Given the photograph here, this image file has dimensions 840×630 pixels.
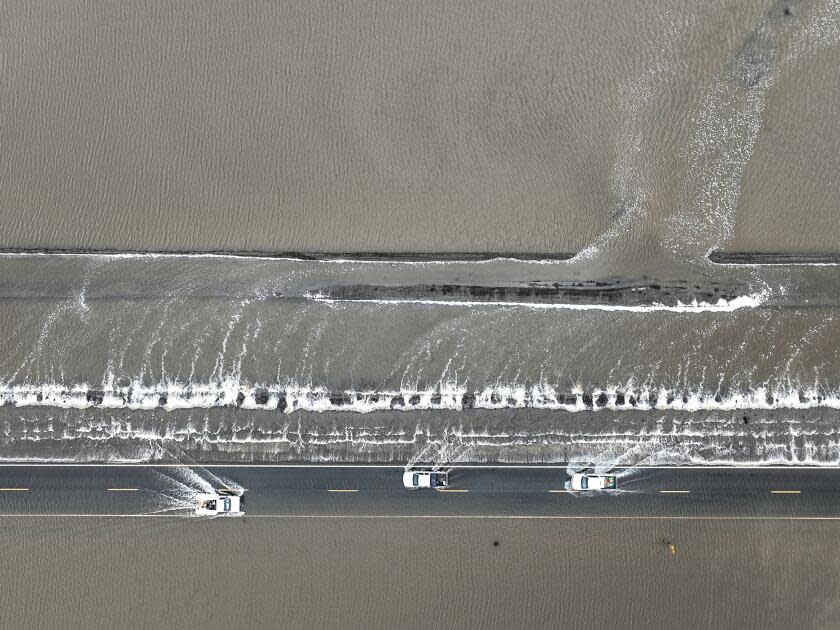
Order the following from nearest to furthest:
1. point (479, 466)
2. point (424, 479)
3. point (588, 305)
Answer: point (424, 479)
point (479, 466)
point (588, 305)

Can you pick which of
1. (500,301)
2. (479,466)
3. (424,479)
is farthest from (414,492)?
(500,301)

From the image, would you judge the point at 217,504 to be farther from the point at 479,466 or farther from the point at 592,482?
the point at 592,482

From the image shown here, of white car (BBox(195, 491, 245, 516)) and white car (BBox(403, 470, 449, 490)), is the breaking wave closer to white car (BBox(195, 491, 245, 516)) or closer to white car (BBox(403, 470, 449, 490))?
white car (BBox(403, 470, 449, 490))

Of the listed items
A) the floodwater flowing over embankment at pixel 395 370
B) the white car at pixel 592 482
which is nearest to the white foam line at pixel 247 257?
the floodwater flowing over embankment at pixel 395 370

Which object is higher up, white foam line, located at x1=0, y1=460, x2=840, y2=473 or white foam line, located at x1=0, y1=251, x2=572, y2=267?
white foam line, located at x1=0, y1=251, x2=572, y2=267

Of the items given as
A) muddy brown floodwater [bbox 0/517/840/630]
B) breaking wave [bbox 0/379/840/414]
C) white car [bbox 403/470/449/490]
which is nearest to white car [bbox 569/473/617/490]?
muddy brown floodwater [bbox 0/517/840/630]

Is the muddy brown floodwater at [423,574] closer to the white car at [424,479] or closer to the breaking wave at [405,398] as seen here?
the white car at [424,479]
